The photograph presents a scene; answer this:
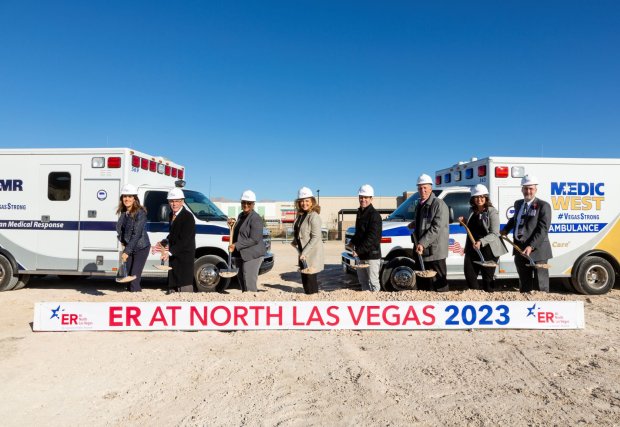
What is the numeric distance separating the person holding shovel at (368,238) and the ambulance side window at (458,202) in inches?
103

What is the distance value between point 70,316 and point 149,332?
0.93 metres

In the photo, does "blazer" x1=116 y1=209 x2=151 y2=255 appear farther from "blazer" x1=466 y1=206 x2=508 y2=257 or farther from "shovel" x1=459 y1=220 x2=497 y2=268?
"blazer" x1=466 y1=206 x2=508 y2=257

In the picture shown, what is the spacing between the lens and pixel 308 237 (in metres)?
5.18

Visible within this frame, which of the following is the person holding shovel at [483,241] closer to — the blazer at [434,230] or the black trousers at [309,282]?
the blazer at [434,230]

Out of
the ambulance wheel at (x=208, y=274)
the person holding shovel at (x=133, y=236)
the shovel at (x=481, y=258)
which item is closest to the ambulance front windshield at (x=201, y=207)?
the ambulance wheel at (x=208, y=274)

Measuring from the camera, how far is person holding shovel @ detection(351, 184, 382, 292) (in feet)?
17.4

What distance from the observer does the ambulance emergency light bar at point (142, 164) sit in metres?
7.29

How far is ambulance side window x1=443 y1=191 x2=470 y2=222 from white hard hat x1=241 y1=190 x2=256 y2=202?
3.90 meters

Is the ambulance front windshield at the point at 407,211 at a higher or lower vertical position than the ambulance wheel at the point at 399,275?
higher

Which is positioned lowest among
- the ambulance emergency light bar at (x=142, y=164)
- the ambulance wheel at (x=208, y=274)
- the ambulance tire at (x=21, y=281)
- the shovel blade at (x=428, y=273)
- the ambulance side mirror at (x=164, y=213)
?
the ambulance tire at (x=21, y=281)

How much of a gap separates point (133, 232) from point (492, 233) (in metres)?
5.04

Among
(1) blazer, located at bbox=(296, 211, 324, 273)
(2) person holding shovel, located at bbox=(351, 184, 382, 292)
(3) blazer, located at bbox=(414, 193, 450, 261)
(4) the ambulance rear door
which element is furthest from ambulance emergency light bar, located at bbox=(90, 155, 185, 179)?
(3) blazer, located at bbox=(414, 193, 450, 261)

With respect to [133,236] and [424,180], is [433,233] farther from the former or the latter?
[133,236]

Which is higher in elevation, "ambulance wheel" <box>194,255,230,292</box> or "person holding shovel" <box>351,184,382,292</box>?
"person holding shovel" <box>351,184,382,292</box>
